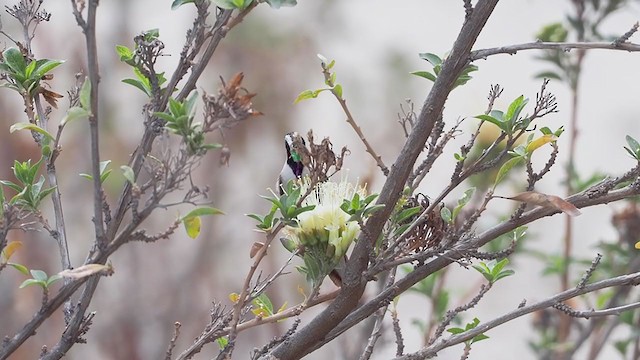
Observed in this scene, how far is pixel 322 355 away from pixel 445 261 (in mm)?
3590

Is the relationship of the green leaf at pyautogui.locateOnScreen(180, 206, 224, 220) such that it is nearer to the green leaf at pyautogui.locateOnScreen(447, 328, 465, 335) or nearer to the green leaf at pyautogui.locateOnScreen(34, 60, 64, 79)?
the green leaf at pyautogui.locateOnScreen(34, 60, 64, 79)

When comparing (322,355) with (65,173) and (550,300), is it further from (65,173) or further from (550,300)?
(550,300)

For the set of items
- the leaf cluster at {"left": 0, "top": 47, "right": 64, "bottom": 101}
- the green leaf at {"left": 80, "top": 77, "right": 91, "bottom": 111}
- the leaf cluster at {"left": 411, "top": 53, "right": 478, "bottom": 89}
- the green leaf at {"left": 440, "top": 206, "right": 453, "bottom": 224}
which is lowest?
the green leaf at {"left": 80, "top": 77, "right": 91, "bottom": 111}

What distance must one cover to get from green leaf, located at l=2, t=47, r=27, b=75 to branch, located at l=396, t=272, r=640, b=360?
1.85ft

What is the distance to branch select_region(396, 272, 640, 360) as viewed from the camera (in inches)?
42.3

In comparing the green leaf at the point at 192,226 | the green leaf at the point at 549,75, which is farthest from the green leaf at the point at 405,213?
the green leaf at the point at 549,75

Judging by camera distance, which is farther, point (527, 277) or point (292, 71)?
point (527, 277)

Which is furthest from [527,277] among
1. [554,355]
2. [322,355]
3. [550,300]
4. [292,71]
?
[550,300]

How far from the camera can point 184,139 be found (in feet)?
2.89

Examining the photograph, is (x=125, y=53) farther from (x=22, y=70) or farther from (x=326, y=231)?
(x=326, y=231)

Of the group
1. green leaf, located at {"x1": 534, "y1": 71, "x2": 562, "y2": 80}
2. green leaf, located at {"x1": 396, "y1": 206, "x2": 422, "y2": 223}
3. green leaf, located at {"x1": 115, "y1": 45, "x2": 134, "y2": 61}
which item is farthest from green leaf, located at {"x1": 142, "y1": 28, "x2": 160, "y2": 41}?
green leaf, located at {"x1": 534, "y1": 71, "x2": 562, "y2": 80}

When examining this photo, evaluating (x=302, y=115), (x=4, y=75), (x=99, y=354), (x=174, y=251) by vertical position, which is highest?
(x=302, y=115)

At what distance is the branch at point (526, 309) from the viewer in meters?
1.08

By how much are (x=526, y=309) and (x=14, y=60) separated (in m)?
0.66
